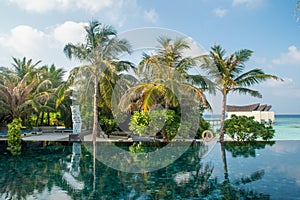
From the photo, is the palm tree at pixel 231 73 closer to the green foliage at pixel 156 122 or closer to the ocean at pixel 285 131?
the ocean at pixel 285 131

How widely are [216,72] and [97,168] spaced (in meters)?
6.63

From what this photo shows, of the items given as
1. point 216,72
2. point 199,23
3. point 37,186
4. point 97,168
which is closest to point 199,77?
point 216,72

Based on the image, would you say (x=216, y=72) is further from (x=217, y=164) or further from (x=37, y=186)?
Answer: (x=37, y=186)

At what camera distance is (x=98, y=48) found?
11.6 metres

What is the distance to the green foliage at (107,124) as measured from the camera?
13.1 m

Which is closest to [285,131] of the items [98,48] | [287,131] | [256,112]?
[287,131]

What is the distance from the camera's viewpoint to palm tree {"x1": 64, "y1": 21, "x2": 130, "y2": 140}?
11.4 meters

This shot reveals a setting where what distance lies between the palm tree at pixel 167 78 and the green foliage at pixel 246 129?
2268 millimetres

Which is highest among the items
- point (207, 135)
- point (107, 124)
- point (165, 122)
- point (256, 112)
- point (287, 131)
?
point (256, 112)

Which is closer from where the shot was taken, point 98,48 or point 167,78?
point 167,78

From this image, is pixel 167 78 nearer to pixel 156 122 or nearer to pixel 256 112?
pixel 156 122

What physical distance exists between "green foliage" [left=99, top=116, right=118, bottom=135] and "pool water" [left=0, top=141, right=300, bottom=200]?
13.6 feet

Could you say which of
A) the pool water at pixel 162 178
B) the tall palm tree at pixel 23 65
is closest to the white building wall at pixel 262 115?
the pool water at pixel 162 178

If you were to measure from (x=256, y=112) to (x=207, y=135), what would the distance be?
13236 mm
